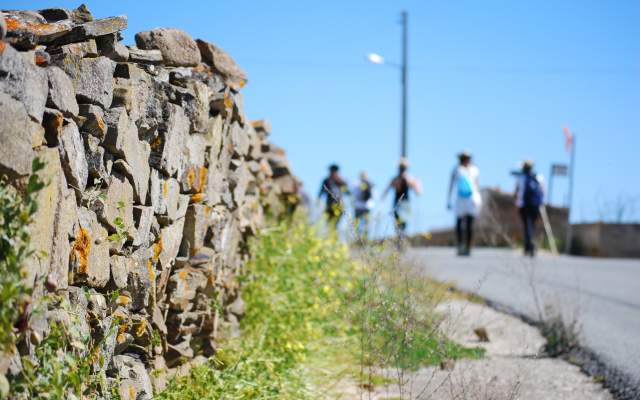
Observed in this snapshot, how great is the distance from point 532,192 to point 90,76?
12305 mm

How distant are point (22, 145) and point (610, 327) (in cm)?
652

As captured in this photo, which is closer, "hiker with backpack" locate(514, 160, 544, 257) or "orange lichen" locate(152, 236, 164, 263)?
"orange lichen" locate(152, 236, 164, 263)

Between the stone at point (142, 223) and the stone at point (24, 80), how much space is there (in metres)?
1.12

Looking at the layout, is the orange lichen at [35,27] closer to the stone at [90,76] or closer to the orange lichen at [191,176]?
the stone at [90,76]

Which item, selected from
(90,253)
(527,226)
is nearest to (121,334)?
(90,253)

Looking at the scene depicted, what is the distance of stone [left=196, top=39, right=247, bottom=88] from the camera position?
232 inches

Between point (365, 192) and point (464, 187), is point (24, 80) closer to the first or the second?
point (464, 187)

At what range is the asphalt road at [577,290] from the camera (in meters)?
7.28

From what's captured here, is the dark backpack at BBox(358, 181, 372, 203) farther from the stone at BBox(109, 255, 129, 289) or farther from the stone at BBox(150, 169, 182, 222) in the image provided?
the stone at BBox(109, 255, 129, 289)

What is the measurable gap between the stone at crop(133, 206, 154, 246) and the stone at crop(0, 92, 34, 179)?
1.20m

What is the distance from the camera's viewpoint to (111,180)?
3.94 m

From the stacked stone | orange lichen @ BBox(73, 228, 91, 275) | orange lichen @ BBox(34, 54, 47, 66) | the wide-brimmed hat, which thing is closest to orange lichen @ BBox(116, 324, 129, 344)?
the stacked stone

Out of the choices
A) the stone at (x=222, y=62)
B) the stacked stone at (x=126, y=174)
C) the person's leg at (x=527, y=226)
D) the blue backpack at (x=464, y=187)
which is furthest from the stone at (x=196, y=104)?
the person's leg at (x=527, y=226)

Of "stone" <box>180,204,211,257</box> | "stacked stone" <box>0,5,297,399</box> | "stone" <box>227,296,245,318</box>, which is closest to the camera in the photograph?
"stacked stone" <box>0,5,297,399</box>
